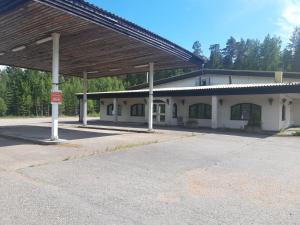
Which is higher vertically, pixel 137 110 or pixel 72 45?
pixel 72 45

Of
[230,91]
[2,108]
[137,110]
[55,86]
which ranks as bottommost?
[137,110]

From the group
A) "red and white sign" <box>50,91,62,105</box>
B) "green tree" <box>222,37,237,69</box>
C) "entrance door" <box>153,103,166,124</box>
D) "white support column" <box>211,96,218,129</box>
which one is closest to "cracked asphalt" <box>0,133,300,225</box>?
"red and white sign" <box>50,91,62,105</box>

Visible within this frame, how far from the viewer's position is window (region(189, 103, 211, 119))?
2352cm

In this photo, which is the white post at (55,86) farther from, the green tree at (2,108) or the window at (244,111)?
the green tree at (2,108)

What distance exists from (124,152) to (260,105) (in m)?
13.2

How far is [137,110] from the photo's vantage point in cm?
2858

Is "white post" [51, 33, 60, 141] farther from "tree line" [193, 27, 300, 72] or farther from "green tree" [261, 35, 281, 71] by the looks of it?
"green tree" [261, 35, 281, 71]

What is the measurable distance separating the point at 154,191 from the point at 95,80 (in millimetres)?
50698

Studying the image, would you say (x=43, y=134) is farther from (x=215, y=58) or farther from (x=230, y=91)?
(x=215, y=58)

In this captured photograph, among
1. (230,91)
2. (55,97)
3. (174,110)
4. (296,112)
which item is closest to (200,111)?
(174,110)

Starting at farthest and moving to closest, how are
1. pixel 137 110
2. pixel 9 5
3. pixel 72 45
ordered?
pixel 137 110
pixel 72 45
pixel 9 5

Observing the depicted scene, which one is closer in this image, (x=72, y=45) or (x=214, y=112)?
(x=72, y=45)

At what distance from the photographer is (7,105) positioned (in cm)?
4741

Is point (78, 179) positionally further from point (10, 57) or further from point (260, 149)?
point (10, 57)
